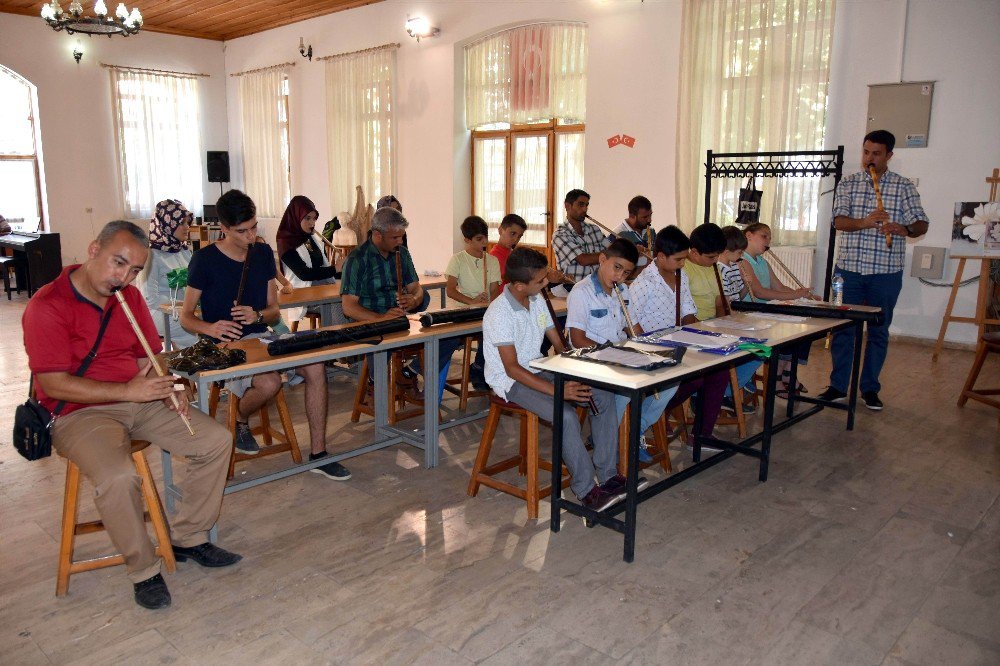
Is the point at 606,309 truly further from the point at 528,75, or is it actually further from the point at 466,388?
the point at 528,75

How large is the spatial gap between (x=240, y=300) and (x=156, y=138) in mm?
9145

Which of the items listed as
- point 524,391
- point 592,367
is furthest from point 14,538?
point 592,367

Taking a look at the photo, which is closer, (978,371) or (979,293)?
(978,371)

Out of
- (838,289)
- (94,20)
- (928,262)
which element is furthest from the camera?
(94,20)

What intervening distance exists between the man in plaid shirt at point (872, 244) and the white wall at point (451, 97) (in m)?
2.73

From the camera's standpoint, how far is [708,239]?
3.76 meters

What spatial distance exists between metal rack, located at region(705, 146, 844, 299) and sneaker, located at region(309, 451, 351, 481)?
422 cm

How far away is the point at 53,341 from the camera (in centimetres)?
237

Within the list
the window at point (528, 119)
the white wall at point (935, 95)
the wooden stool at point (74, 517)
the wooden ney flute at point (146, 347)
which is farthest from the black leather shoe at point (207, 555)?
the window at point (528, 119)

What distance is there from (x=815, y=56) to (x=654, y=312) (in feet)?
12.5

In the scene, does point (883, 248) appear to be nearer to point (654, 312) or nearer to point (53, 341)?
point (654, 312)

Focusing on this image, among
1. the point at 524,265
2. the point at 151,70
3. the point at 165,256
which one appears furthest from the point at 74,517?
the point at 151,70

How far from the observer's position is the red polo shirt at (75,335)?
2357 millimetres

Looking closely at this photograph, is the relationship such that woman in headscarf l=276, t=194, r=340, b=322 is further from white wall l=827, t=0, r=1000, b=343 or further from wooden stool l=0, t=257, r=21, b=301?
wooden stool l=0, t=257, r=21, b=301
